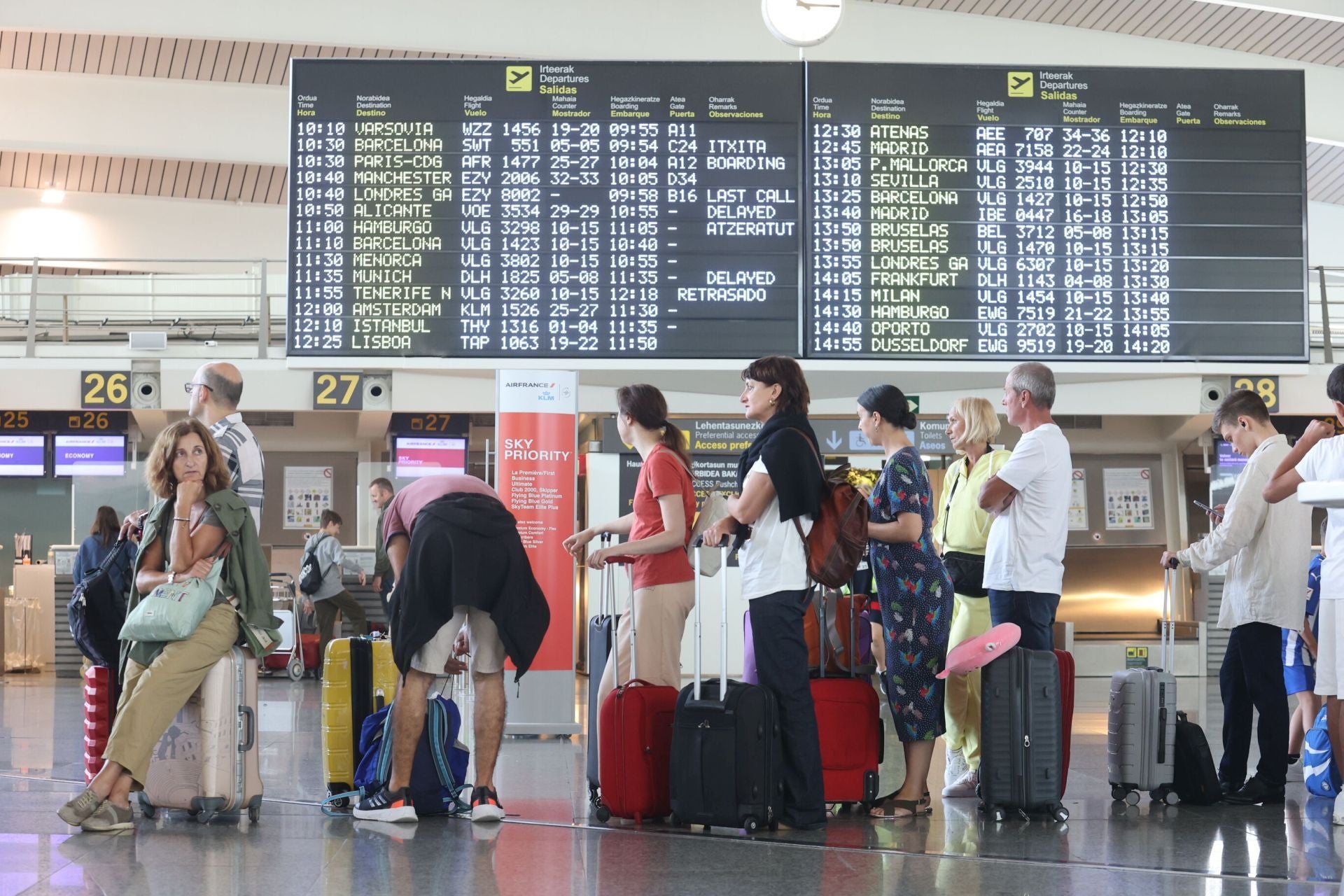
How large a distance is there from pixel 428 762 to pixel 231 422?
147cm

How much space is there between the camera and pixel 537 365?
893cm

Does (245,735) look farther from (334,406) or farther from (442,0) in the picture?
(442,0)

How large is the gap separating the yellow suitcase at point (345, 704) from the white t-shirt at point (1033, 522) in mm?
2278

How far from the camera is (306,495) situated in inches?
570

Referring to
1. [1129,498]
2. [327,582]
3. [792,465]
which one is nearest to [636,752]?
[792,465]

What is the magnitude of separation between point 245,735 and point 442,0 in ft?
30.0

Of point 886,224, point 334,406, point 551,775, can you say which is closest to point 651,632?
point 551,775

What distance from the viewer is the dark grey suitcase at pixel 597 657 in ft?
16.8

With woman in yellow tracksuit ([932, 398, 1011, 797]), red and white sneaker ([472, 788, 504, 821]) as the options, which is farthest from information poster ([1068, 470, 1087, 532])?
red and white sneaker ([472, 788, 504, 821])

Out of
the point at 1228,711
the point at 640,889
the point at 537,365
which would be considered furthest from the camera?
the point at 537,365

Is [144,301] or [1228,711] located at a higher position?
[144,301]

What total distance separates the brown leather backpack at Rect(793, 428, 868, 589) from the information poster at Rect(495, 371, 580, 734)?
3.47 meters

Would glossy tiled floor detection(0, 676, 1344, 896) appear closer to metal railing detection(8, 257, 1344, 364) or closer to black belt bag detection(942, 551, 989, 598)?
black belt bag detection(942, 551, 989, 598)

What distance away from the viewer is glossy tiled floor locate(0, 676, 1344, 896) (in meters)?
3.77
